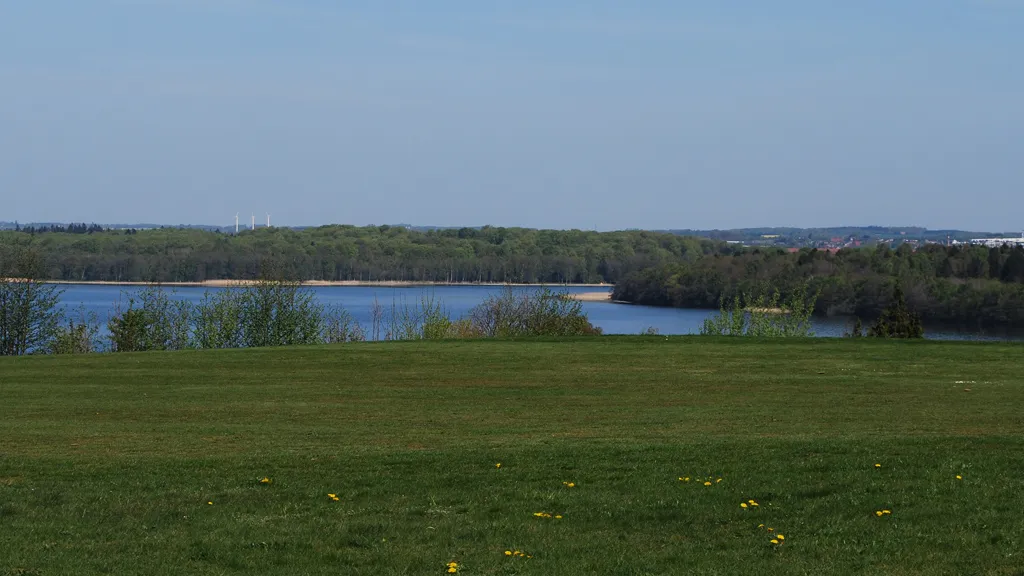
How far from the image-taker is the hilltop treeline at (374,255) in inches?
3875

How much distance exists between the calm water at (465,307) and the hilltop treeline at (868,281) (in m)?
2.92

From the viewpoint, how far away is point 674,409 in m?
17.2

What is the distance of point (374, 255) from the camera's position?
126 metres

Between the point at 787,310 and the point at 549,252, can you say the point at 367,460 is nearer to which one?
the point at 787,310

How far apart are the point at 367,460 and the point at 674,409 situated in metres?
6.74

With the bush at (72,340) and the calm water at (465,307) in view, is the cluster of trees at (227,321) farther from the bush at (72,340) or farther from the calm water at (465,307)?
the calm water at (465,307)

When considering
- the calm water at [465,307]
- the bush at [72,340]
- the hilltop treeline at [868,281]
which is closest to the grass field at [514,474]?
the bush at [72,340]

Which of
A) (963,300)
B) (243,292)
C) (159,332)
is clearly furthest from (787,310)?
(159,332)

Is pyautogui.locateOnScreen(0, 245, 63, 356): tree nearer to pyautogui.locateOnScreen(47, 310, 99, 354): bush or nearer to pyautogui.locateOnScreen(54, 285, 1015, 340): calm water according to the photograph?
pyautogui.locateOnScreen(47, 310, 99, 354): bush

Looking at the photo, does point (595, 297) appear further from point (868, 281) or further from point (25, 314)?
point (25, 314)

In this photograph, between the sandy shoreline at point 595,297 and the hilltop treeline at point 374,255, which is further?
the hilltop treeline at point 374,255

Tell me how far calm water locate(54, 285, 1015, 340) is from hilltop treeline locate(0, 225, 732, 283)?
2389 millimetres

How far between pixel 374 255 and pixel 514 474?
383 feet

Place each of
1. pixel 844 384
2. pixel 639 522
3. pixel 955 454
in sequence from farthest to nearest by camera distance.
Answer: pixel 844 384 → pixel 955 454 → pixel 639 522
